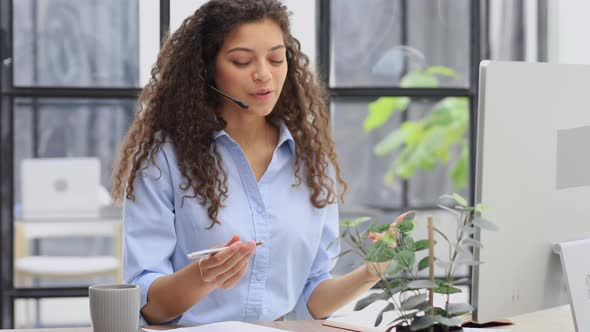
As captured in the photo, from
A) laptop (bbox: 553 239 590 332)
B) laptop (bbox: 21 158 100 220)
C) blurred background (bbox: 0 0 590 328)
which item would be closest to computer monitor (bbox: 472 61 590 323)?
laptop (bbox: 553 239 590 332)

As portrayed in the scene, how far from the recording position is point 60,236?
135 inches

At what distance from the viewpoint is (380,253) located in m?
1.38

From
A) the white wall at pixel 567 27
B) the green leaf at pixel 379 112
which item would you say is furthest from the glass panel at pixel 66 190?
the white wall at pixel 567 27

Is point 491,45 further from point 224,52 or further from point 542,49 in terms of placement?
point 224,52

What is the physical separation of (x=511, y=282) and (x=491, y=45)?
7.59 ft

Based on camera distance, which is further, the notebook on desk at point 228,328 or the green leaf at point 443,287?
the notebook on desk at point 228,328

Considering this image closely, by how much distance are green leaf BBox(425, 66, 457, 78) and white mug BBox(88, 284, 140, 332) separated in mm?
2367

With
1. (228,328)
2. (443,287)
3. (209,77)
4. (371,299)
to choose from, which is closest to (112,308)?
(228,328)

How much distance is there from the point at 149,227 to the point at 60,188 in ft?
5.19

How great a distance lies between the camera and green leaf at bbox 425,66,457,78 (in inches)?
145

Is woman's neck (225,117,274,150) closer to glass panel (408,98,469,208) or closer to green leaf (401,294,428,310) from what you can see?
green leaf (401,294,428,310)

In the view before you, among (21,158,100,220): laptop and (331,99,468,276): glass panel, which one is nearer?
(21,158,100,220): laptop

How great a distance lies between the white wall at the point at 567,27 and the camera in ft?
12.4

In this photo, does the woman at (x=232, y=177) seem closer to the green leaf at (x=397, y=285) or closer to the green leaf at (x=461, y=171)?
the green leaf at (x=397, y=285)
